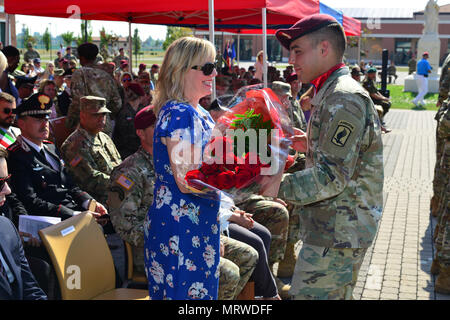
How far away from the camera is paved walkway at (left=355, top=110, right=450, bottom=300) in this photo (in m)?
4.72

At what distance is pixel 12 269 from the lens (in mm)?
2777

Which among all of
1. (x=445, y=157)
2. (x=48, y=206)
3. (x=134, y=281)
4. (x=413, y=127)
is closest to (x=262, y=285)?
(x=134, y=281)

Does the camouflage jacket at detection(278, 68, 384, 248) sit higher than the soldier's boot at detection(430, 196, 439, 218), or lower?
higher

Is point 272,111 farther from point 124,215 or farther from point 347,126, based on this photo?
point 124,215

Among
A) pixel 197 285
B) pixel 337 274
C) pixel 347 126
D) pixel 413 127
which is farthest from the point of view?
pixel 413 127

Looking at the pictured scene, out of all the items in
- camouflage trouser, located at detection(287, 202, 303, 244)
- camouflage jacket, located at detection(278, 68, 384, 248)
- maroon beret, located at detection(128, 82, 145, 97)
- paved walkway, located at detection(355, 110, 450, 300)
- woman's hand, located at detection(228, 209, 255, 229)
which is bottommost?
paved walkway, located at detection(355, 110, 450, 300)

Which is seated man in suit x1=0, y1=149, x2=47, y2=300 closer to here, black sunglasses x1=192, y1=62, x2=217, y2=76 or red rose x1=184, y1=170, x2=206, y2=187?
red rose x1=184, y1=170, x2=206, y2=187

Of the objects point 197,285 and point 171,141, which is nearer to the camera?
point 171,141

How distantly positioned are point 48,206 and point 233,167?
2488 mm

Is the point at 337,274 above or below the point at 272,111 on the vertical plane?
below

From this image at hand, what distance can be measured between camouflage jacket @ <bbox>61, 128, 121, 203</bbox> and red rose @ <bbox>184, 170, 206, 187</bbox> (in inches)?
112

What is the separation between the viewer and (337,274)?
2594mm

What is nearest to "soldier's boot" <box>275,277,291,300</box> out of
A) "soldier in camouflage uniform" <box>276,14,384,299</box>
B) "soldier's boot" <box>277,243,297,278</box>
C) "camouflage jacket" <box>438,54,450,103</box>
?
"soldier's boot" <box>277,243,297,278</box>

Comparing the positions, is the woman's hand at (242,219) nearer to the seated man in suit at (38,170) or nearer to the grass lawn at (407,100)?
the seated man in suit at (38,170)
